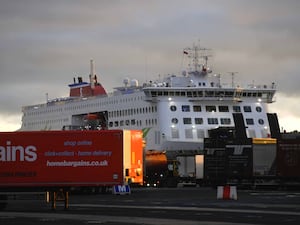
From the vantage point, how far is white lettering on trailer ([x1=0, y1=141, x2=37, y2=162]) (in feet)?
101

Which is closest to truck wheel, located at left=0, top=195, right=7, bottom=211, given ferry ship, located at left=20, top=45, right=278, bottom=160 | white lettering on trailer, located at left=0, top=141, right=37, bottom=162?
white lettering on trailer, located at left=0, top=141, right=37, bottom=162

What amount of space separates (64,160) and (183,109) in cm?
4792

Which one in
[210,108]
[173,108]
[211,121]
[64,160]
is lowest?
[64,160]

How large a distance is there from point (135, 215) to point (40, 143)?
696 cm

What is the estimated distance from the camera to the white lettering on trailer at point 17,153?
3088 centimetres

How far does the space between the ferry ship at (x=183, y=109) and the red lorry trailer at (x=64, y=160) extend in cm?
4114

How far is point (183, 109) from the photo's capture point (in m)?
78.0

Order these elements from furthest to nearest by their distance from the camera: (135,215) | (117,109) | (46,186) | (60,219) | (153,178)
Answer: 1. (117,109)
2. (153,178)
3. (46,186)
4. (135,215)
5. (60,219)

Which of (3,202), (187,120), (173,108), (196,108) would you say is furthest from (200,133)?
(3,202)

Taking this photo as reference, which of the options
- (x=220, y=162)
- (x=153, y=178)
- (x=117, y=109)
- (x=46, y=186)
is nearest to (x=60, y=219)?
(x=46, y=186)

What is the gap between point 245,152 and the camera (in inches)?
2239

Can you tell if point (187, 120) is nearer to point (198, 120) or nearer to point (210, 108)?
point (198, 120)

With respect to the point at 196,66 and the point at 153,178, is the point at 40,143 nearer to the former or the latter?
the point at 153,178

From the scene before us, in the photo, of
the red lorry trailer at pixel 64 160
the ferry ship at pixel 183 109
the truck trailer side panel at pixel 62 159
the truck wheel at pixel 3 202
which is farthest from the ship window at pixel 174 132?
the truck wheel at pixel 3 202
